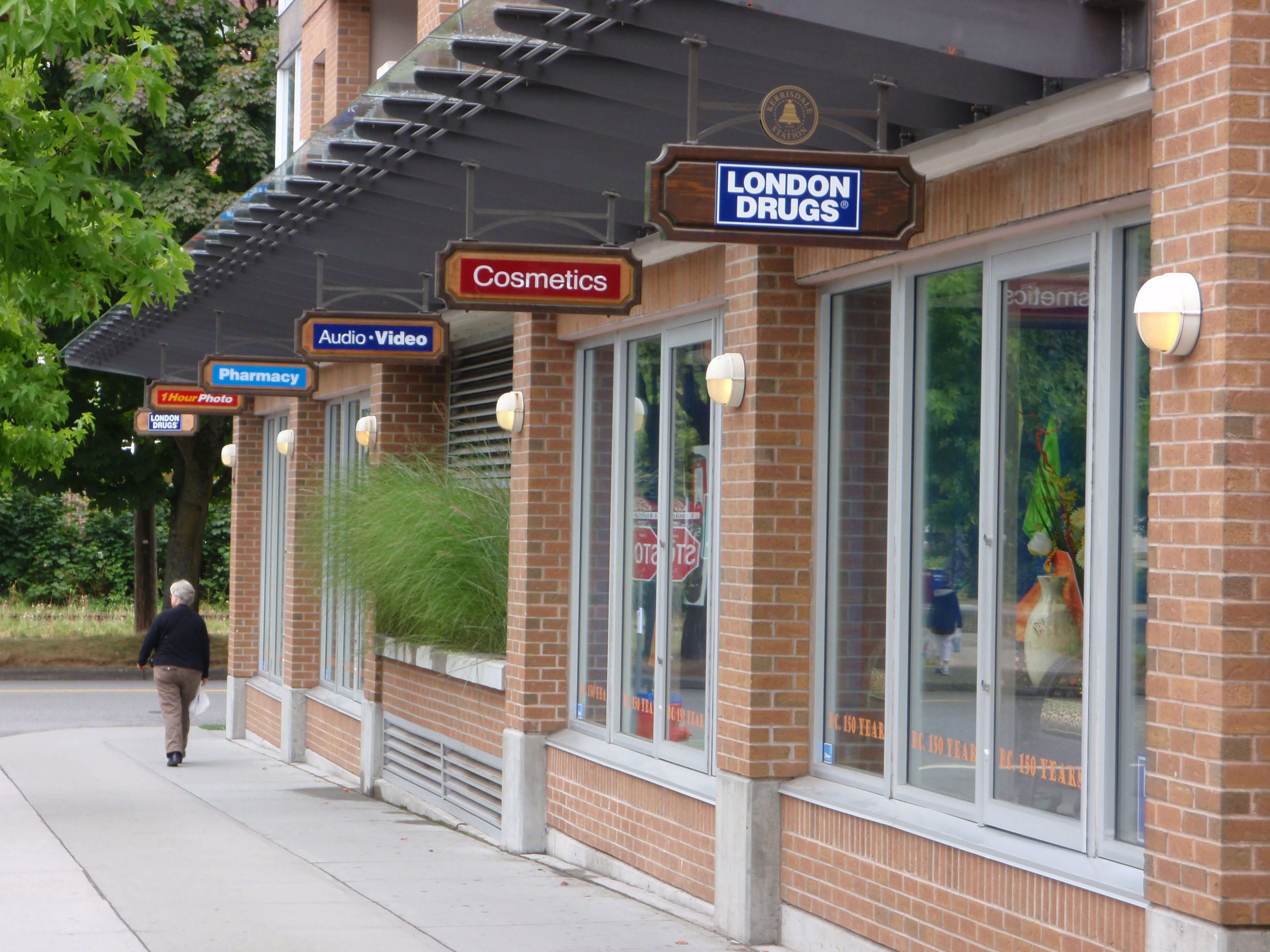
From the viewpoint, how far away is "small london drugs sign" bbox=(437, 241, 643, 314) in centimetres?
759

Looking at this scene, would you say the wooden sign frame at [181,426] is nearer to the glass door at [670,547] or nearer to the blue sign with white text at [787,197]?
the glass door at [670,547]

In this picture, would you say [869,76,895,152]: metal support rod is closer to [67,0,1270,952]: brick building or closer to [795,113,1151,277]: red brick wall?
[67,0,1270,952]: brick building

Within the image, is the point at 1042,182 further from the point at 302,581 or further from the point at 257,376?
the point at 302,581

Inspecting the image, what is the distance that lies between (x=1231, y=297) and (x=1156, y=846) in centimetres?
164

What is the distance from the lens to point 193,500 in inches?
1068

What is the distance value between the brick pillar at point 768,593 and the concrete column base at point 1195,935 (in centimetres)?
274

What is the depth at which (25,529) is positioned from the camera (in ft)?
119

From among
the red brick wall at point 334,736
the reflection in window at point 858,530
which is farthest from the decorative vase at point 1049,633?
the red brick wall at point 334,736

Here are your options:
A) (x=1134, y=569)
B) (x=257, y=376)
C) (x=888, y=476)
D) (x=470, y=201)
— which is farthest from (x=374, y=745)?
(x=1134, y=569)

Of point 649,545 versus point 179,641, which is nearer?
point 649,545

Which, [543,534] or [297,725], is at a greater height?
[543,534]

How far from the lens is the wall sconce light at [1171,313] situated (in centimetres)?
495

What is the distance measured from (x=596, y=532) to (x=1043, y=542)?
460 centimetres

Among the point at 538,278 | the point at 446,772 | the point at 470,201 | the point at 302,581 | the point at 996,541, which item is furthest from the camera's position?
the point at 302,581
